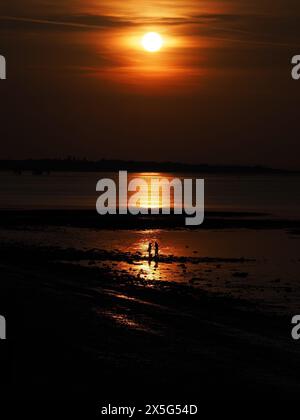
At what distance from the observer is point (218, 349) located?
57.4 feet

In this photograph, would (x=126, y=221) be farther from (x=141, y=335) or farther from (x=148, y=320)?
(x=141, y=335)

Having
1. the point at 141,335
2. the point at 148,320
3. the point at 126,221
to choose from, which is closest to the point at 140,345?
the point at 141,335

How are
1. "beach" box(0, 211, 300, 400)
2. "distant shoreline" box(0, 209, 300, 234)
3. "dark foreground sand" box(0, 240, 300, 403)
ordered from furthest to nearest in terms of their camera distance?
"distant shoreline" box(0, 209, 300, 234), "beach" box(0, 211, 300, 400), "dark foreground sand" box(0, 240, 300, 403)

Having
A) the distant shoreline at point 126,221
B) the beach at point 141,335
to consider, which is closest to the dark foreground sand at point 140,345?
the beach at point 141,335

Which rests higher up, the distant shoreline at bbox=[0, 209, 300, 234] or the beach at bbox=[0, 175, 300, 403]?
the distant shoreline at bbox=[0, 209, 300, 234]

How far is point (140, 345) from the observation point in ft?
57.0

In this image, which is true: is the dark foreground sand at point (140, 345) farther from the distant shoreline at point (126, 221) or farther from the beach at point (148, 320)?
the distant shoreline at point (126, 221)

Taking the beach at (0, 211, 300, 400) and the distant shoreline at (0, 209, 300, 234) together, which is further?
the distant shoreline at (0, 209, 300, 234)

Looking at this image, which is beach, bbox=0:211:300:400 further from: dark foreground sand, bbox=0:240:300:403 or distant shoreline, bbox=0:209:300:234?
distant shoreline, bbox=0:209:300:234

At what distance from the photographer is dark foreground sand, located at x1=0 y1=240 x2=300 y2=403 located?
1422 cm

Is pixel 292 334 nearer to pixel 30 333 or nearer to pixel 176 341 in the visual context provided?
pixel 176 341

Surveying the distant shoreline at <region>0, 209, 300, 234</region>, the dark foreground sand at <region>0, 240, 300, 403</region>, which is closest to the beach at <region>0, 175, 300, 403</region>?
the dark foreground sand at <region>0, 240, 300, 403</region>

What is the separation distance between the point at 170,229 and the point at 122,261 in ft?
72.9
